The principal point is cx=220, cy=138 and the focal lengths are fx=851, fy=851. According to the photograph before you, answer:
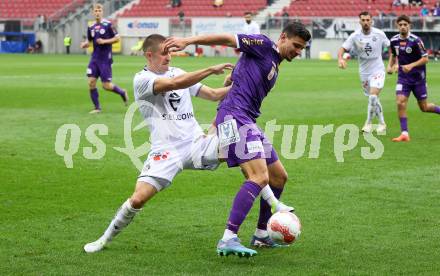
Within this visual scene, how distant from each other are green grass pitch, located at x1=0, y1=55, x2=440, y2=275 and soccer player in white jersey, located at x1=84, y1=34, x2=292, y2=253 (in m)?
0.40

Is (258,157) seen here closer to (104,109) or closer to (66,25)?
(104,109)

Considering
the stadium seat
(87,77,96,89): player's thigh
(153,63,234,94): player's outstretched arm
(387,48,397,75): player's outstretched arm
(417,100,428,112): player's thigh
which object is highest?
A: (153,63,234,94): player's outstretched arm

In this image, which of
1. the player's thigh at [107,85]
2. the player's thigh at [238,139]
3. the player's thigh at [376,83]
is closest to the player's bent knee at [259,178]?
the player's thigh at [238,139]

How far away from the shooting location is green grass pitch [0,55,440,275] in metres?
6.64

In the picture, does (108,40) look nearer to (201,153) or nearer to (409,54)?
(409,54)

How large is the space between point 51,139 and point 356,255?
28.0ft

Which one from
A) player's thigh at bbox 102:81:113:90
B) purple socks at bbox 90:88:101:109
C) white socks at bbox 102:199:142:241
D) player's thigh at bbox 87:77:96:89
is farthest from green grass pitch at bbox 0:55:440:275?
player's thigh at bbox 102:81:113:90

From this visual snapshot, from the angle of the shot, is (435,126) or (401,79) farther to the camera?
(435,126)

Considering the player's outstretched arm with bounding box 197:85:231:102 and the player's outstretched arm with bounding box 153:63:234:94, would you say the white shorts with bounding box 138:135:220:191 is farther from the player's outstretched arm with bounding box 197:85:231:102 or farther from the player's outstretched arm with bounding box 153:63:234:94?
the player's outstretched arm with bounding box 153:63:234:94

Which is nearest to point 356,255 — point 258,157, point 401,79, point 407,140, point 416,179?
point 258,157

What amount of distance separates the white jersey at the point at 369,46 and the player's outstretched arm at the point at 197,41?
10.0 metres

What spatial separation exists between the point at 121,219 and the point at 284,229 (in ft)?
4.44

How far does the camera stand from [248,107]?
7074 mm

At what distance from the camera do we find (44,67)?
38.5m
